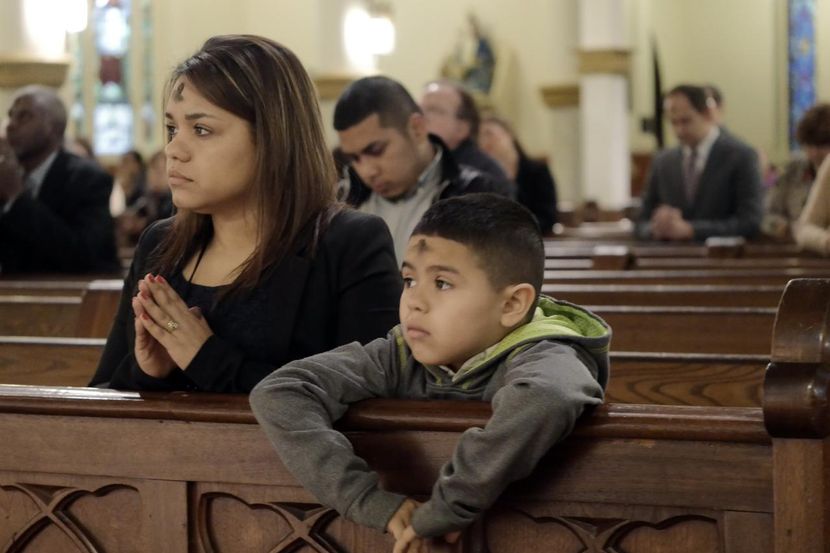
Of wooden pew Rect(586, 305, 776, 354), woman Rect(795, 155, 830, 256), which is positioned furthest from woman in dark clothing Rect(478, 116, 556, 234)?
wooden pew Rect(586, 305, 776, 354)

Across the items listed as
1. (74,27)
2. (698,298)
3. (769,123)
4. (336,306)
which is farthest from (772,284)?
(769,123)

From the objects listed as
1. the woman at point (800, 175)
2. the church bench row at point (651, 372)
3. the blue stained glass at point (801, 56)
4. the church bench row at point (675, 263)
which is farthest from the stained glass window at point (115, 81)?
the church bench row at point (651, 372)

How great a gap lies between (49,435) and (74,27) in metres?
8.41

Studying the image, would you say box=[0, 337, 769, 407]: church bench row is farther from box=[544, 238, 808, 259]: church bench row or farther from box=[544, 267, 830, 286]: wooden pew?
box=[544, 238, 808, 259]: church bench row

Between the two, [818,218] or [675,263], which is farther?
[818,218]

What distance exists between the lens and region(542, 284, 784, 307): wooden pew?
14.2 feet

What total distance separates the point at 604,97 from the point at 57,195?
9.83 meters

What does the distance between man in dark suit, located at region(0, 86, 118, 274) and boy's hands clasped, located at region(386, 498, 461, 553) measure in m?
4.11

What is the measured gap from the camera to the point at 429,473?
2027 millimetres

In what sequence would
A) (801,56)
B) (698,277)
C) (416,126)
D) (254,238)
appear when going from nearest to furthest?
1. (254,238)
2. (416,126)
3. (698,277)
4. (801,56)

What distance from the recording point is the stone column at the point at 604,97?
15.0 m

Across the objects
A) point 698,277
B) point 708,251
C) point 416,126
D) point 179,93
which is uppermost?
point 179,93

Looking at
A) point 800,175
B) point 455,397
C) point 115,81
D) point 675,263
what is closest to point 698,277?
point 675,263

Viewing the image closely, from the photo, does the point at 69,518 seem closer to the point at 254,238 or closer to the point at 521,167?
the point at 254,238
